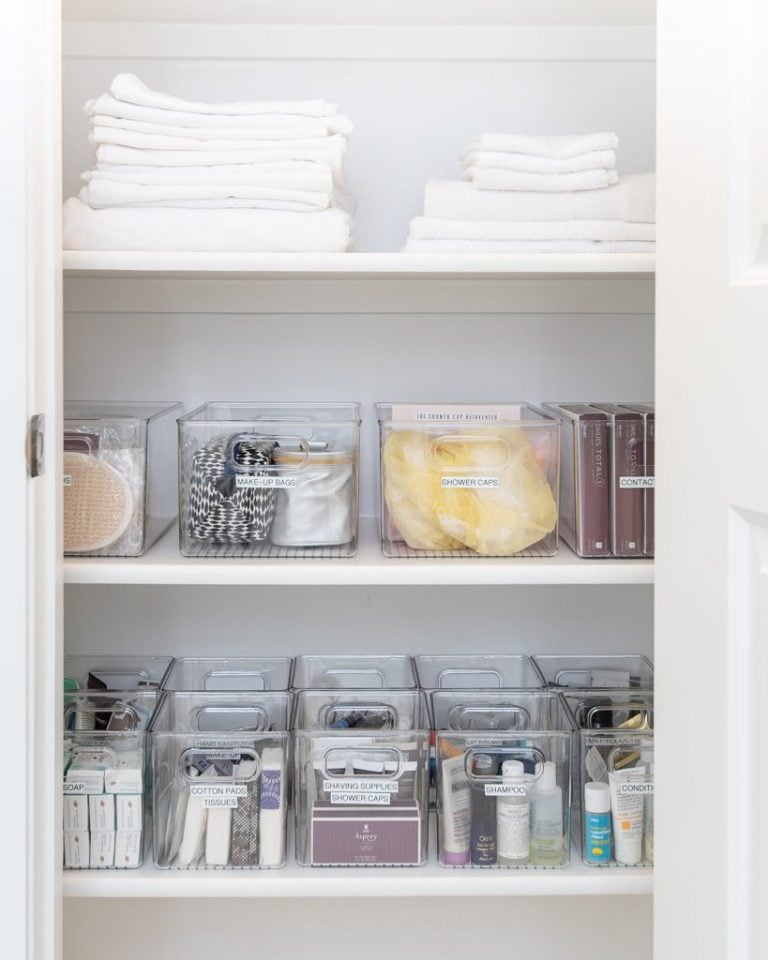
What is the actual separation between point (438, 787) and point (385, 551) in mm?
278

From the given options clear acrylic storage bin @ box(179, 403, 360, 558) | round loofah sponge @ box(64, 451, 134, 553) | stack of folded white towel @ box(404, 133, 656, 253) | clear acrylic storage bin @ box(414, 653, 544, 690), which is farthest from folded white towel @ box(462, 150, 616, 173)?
clear acrylic storage bin @ box(414, 653, 544, 690)

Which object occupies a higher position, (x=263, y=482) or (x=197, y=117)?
(x=197, y=117)

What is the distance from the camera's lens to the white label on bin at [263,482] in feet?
3.93

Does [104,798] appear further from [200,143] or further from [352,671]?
[200,143]

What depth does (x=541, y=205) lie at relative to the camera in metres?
1.21

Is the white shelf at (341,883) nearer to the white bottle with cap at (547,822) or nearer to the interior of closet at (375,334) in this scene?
the white bottle with cap at (547,822)

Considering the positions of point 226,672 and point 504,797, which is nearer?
point 504,797

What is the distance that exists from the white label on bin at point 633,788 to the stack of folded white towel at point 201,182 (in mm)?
685

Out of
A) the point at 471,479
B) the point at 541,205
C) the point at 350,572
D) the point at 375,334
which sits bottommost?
the point at 350,572

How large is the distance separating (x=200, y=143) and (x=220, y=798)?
733mm

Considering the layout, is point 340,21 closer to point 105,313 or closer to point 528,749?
point 105,313

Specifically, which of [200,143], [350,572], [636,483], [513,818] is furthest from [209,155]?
[513,818]

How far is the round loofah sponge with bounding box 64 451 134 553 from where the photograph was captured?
3.93 feet

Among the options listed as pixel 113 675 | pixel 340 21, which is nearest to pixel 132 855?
pixel 113 675
